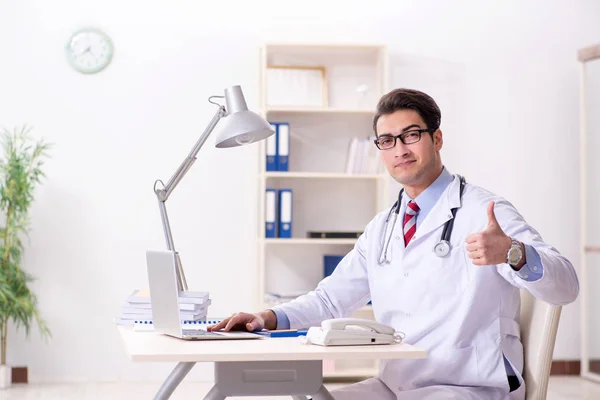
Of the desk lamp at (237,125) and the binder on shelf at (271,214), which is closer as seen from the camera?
the desk lamp at (237,125)

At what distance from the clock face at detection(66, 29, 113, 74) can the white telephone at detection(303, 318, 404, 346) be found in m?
3.42

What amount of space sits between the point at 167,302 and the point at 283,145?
2838 mm

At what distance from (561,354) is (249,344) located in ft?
12.6

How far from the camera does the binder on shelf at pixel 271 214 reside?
4699 mm

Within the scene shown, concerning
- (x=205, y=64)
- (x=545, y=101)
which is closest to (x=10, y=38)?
(x=205, y=64)

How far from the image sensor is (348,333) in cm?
182

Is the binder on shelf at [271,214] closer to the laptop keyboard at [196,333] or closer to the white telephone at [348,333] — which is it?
the laptop keyboard at [196,333]

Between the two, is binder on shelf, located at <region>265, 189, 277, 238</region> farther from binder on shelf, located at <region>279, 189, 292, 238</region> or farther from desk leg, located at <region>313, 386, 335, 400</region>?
desk leg, located at <region>313, 386, 335, 400</region>

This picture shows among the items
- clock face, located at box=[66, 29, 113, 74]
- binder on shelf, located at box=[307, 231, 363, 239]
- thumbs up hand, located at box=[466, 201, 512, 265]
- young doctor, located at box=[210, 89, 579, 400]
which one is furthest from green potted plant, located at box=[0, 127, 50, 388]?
thumbs up hand, located at box=[466, 201, 512, 265]

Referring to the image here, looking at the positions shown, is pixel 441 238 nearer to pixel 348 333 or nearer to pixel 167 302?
pixel 348 333

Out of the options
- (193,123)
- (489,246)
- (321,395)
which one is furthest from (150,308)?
(193,123)

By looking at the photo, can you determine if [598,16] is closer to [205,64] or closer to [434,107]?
[205,64]

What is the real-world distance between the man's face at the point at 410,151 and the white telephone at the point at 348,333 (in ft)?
1.80

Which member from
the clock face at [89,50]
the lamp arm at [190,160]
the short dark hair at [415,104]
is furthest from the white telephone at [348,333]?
the clock face at [89,50]
